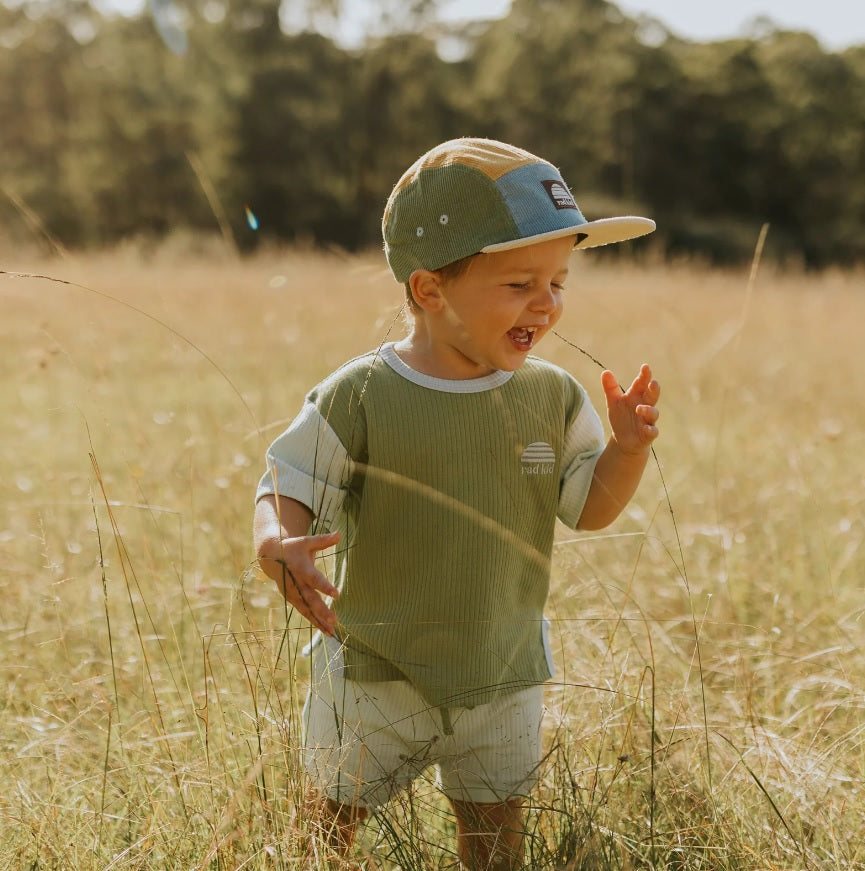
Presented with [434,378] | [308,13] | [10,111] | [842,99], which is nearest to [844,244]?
[842,99]

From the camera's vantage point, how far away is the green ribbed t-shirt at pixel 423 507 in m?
1.59

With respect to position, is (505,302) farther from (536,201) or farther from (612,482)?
(612,482)

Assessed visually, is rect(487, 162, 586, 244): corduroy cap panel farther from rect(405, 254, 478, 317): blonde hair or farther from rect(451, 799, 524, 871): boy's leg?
rect(451, 799, 524, 871): boy's leg

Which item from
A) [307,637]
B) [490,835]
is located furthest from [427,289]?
[307,637]

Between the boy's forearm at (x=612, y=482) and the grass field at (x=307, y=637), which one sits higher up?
the boy's forearm at (x=612, y=482)

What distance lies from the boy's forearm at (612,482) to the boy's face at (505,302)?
0.25 m

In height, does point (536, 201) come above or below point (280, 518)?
above

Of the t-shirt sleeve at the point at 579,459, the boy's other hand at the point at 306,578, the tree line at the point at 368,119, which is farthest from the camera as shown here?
the tree line at the point at 368,119

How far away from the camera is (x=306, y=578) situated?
1372 mm

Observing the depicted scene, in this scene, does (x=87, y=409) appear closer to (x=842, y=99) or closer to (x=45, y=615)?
(x=45, y=615)

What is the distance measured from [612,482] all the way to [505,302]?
385 millimetres

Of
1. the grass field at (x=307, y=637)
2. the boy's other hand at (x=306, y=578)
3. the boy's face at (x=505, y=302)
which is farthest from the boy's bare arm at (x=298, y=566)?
the boy's face at (x=505, y=302)

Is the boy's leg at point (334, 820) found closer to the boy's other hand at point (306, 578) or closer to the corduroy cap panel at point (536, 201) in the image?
the boy's other hand at point (306, 578)

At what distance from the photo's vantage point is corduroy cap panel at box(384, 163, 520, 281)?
1.54 m
